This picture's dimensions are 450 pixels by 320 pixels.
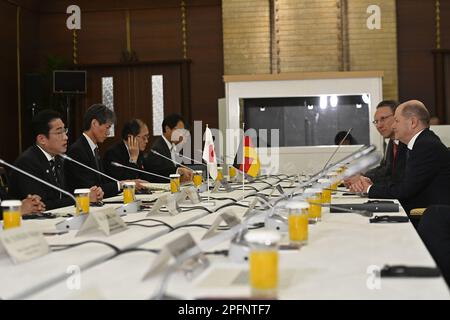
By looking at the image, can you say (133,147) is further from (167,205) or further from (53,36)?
(53,36)

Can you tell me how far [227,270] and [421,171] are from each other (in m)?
2.18

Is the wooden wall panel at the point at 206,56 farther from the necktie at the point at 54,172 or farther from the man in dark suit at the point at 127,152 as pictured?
the necktie at the point at 54,172

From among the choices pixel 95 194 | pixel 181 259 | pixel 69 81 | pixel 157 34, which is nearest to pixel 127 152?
pixel 95 194

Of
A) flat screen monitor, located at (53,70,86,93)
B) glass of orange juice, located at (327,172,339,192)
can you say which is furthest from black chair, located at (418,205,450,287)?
flat screen monitor, located at (53,70,86,93)

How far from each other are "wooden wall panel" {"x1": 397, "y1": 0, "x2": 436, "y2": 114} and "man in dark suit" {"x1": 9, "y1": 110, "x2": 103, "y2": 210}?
5850 mm

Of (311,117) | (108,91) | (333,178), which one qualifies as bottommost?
(333,178)

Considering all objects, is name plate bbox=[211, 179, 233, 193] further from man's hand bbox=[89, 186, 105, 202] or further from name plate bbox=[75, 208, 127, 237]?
name plate bbox=[75, 208, 127, 237]

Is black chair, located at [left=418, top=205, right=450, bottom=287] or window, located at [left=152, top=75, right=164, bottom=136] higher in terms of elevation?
window, located at [left=152, top=75, right=164, bottom=136]

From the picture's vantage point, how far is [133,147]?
18.8 ft

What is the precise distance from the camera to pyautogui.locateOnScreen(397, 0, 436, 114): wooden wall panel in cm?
866

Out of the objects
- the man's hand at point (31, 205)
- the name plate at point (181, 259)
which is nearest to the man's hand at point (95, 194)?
the man's hand at point (31, 205)

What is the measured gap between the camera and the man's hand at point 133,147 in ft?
18.7

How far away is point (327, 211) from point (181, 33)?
21.4 ft

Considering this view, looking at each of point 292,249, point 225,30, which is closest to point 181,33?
point 225,30
